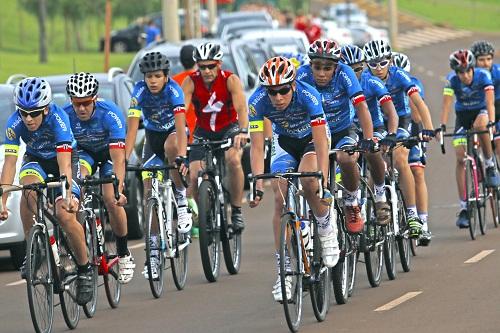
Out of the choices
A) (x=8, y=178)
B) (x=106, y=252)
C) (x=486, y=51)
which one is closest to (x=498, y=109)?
(x=486, y=51)

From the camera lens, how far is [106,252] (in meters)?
13.5

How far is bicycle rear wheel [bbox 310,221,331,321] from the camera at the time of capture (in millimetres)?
11844

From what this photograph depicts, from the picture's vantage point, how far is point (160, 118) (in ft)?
49.5

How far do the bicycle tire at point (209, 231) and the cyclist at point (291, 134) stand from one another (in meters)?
2.43

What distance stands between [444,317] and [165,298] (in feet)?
10.1

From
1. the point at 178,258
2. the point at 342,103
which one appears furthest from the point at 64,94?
the point at 342,103

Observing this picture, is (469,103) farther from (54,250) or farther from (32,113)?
(54,250)

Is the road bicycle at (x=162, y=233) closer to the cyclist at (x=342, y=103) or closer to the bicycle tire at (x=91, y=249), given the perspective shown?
the bicycle tire at (x=91, y=249)

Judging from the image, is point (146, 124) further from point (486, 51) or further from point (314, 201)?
point (486, 51)

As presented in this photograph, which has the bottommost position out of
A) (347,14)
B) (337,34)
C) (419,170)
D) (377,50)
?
(419,170)

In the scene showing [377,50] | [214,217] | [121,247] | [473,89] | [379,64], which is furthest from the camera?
[473,89]

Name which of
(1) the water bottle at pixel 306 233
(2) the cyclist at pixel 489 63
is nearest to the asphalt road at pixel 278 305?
(1) the water bottle at pixel 306 233

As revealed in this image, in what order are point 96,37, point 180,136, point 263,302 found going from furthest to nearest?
point 96,37
point 180,136
point 263,302

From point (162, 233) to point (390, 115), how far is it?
7.94ft
